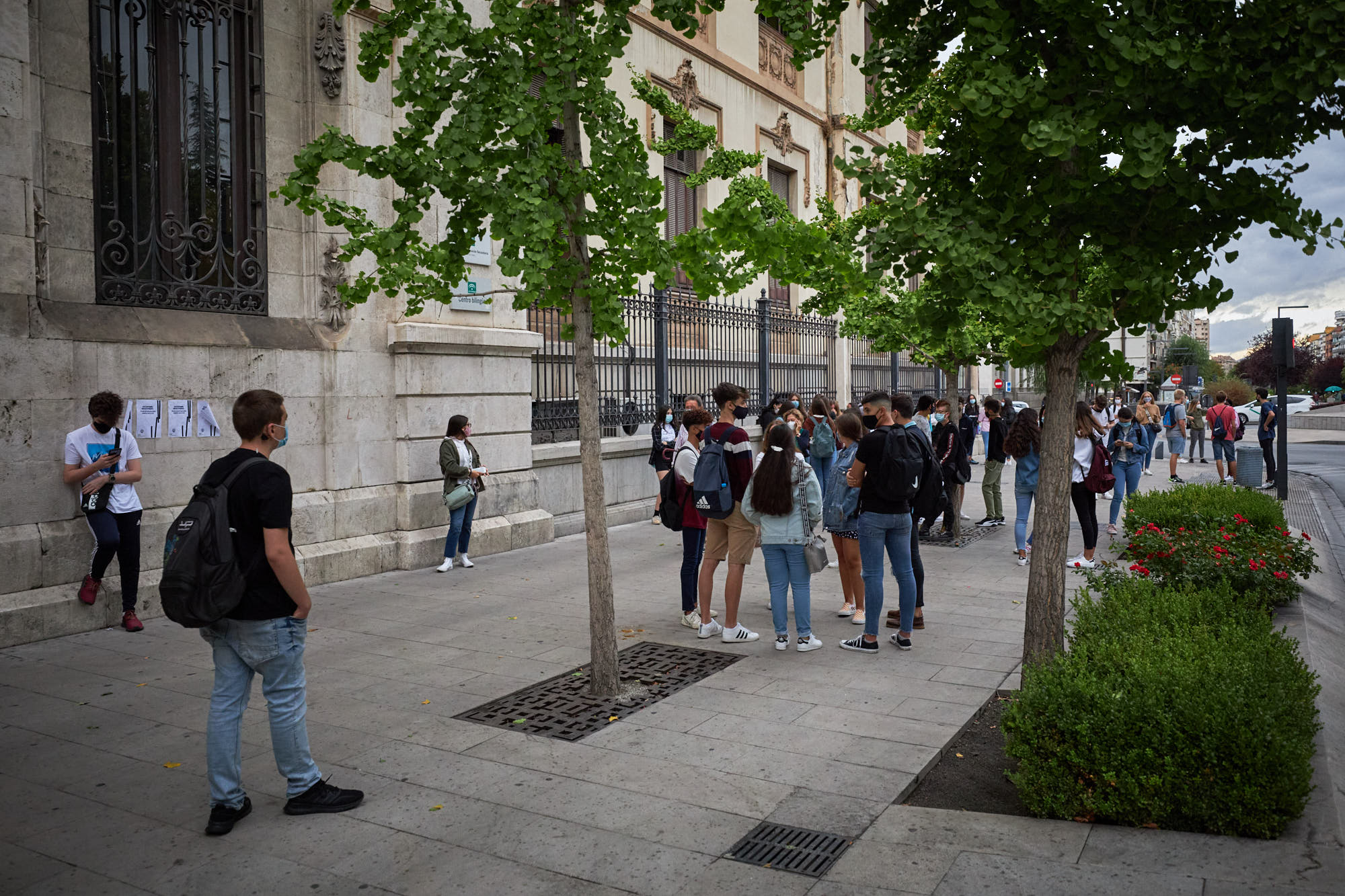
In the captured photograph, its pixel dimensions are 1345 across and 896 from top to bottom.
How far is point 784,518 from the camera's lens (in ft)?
24.1

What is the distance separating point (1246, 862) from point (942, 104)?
4.35 m

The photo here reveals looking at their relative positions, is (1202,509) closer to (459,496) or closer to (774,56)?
(459,496)

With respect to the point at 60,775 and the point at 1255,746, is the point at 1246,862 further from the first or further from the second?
the point at 60,775

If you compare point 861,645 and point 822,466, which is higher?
point 822,466

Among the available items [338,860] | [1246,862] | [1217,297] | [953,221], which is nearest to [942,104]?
[953,221]

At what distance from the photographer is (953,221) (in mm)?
5402

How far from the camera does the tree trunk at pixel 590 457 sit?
21.0ft

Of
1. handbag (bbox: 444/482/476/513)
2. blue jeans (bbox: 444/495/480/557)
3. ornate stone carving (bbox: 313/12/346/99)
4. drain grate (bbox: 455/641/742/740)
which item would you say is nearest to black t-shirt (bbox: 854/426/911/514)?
drain grate (bbox: 455/641/742/740)

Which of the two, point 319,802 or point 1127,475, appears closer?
point 319,802

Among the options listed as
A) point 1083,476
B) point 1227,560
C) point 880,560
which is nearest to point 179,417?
point 880,560

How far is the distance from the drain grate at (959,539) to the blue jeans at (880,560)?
5601 mm

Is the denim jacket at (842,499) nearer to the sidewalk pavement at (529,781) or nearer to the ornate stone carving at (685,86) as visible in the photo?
the sidewalk pavement at (529,781)

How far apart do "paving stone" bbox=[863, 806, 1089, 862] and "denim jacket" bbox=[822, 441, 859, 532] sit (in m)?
3.50

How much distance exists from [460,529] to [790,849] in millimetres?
7456
